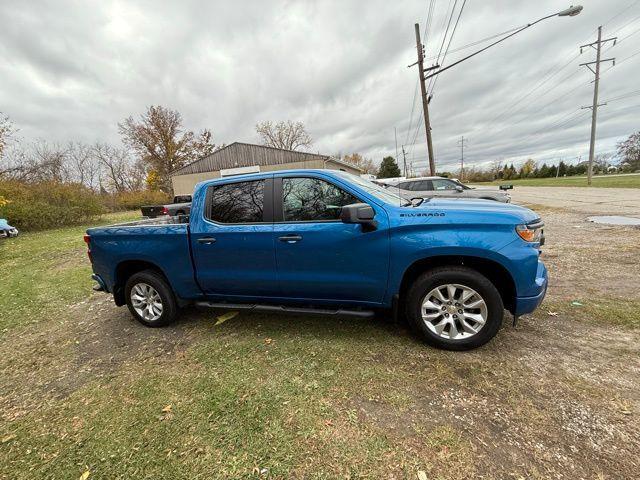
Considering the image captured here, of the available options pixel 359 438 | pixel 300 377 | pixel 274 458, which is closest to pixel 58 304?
pixel 300 377

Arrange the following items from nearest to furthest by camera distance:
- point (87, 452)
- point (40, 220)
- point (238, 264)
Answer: point (87, 452)
point (238, 264)
point (40, 220)

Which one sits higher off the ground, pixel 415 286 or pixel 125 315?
pixel 415 286

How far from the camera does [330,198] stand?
10.1ft

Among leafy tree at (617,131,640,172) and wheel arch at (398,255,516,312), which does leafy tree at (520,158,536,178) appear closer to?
leafy tree at (617,131,640,172)

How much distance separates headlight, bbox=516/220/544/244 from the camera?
263 centimetres

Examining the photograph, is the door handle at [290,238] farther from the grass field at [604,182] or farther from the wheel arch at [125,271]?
the grass field at [604,182]

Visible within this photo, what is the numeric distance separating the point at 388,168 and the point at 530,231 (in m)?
62.6

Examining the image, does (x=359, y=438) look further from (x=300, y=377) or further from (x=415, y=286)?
(x=415, y=286)

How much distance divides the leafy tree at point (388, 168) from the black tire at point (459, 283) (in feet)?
201

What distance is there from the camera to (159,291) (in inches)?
145

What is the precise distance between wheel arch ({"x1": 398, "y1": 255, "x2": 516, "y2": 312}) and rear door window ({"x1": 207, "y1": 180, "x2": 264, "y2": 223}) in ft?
5.61

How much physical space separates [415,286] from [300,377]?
136 cm

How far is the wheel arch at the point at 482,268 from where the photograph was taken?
9.07 feet

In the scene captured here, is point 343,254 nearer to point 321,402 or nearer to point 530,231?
point 321,402
